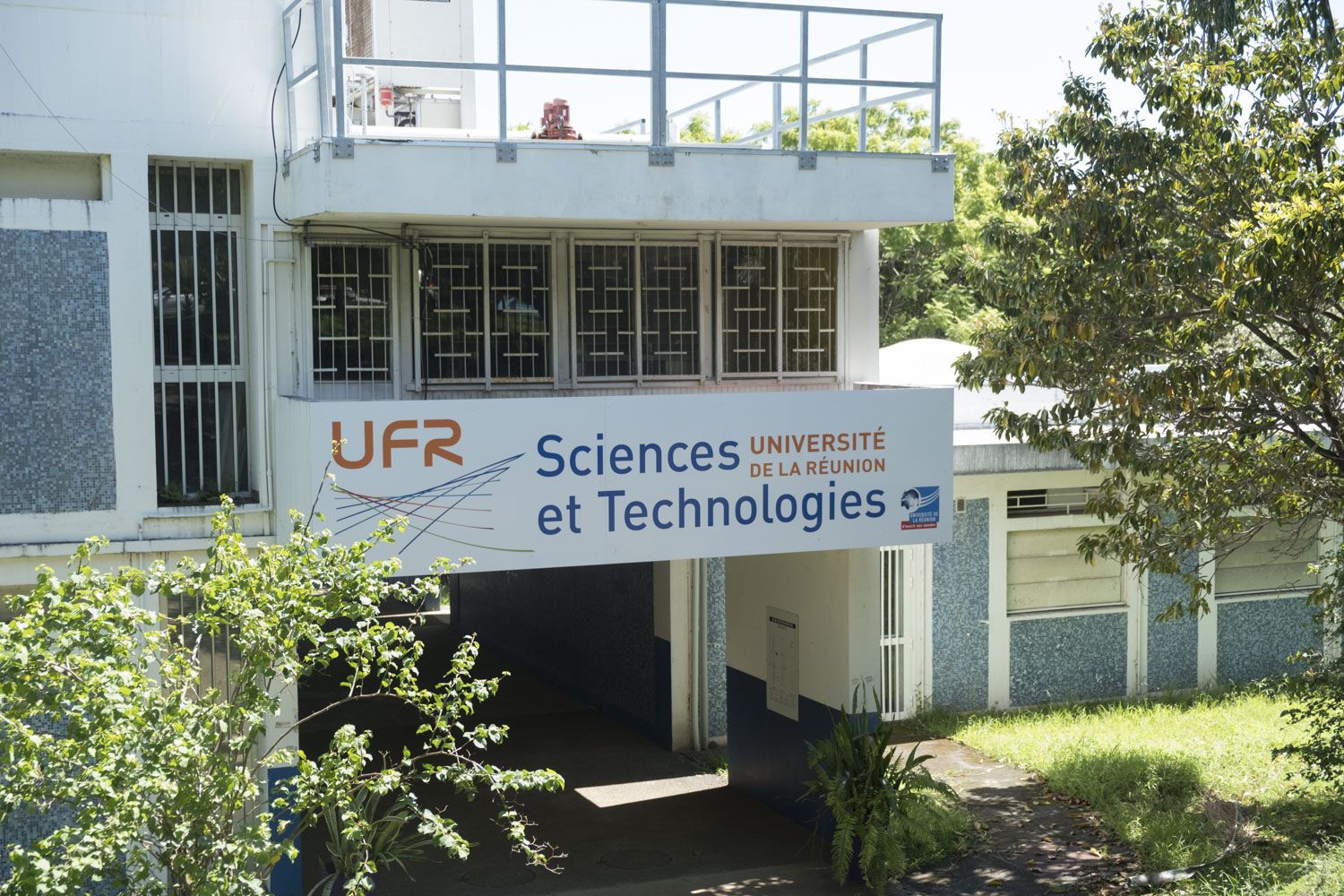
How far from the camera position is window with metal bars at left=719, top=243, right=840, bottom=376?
41.2 ft

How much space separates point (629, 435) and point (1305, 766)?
7425 mm

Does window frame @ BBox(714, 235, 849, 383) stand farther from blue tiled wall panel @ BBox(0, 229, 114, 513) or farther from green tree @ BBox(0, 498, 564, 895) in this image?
green tree @ BBox(0, 498, 564, 895)

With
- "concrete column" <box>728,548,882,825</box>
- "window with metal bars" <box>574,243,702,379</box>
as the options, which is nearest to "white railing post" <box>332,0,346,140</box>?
"window with metal bars" <box>574,243,702,379</box>

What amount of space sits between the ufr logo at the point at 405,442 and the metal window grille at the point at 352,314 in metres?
1.84

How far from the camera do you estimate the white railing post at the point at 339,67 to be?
9.48 meters

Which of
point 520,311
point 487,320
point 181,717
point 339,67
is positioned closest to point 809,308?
point 520,311

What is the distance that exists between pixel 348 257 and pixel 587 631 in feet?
26.7

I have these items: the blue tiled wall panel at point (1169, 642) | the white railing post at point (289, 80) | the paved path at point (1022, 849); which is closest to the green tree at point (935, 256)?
the blue tiled wall panel at point (1169, 642)

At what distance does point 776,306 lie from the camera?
499 inches

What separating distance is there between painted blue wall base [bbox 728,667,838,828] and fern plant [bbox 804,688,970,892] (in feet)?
2.10

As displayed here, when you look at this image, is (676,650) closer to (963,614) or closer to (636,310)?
(963,614)

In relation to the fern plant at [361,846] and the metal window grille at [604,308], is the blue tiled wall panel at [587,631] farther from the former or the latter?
the fern plant at [361,846]

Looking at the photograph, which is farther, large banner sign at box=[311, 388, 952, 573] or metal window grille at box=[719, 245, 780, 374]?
metal window grille at box=[719, 245, 780, 374]

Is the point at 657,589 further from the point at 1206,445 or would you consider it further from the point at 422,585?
the point at 422,585
